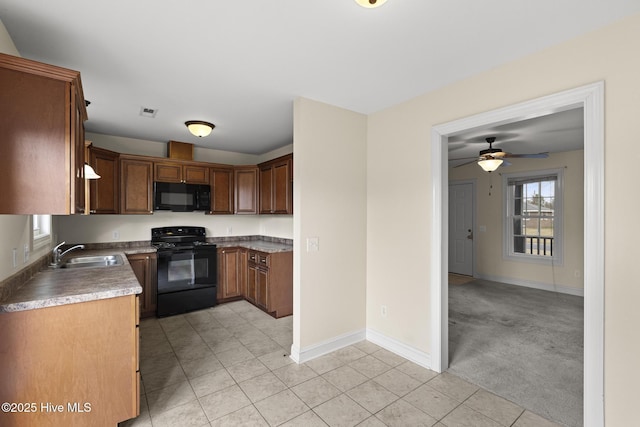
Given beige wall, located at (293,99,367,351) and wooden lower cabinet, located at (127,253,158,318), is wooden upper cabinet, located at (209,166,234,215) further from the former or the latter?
beige wall, located at (293,99,367,351)

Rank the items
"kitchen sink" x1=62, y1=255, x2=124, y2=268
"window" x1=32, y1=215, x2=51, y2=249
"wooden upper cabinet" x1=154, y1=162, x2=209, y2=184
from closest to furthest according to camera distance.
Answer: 1. "window" x1=32, y1=215, x2=51, y2=249
2. "kitchen sink" x1=62, y1=255, x2=124, y2=268
3. "wooden upper cabinet" x1=154, y1=162, x2=209, y2=184

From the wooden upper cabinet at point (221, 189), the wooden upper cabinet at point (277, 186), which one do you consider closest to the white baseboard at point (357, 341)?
the wooden upper cabinet at point (277, 186)

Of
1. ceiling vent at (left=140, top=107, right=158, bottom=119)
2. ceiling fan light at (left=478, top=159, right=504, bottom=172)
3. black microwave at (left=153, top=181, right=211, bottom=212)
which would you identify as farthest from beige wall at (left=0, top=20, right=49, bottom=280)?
ceiling fan light at (left=478, top=159, right=504, bottom=172)

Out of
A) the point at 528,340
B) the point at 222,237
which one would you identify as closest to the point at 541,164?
the point at 528,340

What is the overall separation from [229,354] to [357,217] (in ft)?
6.29

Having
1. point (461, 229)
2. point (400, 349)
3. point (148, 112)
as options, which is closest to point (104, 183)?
point (148, 112)

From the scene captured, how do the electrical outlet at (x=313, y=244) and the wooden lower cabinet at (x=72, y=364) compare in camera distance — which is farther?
the electrical outlet at (x=313, y=244)

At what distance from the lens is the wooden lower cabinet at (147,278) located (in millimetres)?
3898

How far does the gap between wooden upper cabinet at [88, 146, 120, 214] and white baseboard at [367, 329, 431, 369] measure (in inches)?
142

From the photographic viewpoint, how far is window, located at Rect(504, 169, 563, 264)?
5406 mm

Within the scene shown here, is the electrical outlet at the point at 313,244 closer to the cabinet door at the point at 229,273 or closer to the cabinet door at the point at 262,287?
the cabinet door at the point at 262,287

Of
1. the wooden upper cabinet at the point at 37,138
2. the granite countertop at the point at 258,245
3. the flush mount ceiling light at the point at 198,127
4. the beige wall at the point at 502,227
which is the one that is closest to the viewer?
the wooden upper cabinet at the point at 37,138

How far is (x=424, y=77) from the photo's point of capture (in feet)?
8.05

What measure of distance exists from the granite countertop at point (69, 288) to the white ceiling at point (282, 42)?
5.23ft
